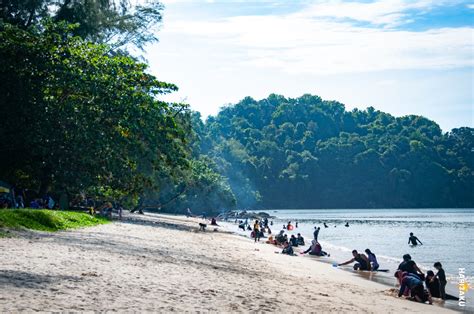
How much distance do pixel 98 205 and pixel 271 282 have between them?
3643 centimetres

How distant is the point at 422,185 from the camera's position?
163750 mm

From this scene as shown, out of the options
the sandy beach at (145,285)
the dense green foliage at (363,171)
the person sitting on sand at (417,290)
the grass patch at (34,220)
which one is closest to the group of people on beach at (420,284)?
the person sitting on sand at (417,290)

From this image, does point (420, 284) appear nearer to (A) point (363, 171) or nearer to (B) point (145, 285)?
(B) point (145, 285)

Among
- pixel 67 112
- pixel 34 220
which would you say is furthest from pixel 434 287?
pixel 67 112

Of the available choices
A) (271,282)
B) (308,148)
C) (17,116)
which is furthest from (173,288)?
(308,148)

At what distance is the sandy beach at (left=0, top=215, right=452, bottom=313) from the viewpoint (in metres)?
10.1

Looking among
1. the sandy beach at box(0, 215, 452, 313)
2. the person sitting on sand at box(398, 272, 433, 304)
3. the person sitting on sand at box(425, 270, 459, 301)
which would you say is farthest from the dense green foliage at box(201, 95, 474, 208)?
the person sitting on sand at box(398, 272, 433, 304)

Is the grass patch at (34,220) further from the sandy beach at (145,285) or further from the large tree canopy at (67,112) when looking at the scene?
the large tree canopy at (67,112)

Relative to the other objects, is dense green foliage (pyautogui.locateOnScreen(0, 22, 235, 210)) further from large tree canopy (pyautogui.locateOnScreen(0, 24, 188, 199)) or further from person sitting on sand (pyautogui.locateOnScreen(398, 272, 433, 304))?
person sitting on sand (pyautogui.locateOnScreen(398, 272, 433, 304))

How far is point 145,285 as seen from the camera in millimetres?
12109

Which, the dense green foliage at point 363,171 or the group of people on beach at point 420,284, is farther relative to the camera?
the dense green foliage at point 363,171

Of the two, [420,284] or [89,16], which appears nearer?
[420,284]

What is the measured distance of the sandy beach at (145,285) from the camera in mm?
10094

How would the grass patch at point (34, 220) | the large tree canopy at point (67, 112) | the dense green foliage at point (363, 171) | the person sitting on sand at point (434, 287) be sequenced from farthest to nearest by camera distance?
the dense green foliage at point (363, 171) → the large tree canopy at point (67, 112) → the grass patch at point (34, 220) → the person sitting on sand at point (434, 287)
